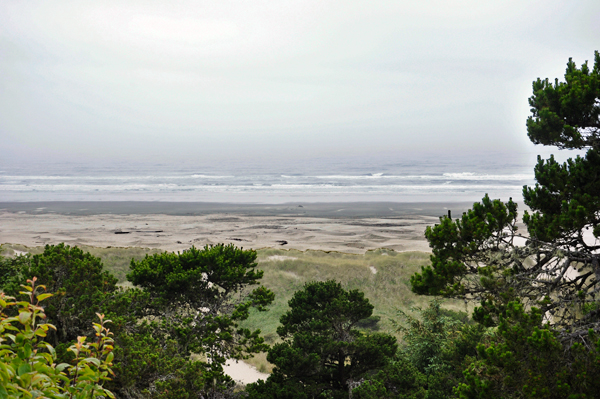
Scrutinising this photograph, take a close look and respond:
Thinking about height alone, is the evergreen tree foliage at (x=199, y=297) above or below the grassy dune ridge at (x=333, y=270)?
above

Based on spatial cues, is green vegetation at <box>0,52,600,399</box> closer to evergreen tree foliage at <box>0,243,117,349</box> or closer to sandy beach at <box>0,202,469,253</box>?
evergreen tree foliage at <box>0,243,117,349</box>

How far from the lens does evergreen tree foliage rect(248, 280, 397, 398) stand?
32.7ft

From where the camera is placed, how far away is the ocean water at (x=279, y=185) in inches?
2297

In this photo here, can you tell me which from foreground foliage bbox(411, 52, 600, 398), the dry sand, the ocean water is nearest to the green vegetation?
foreground foliage bbox(411, 52, 600, 398)

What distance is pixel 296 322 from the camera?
11.1 meters

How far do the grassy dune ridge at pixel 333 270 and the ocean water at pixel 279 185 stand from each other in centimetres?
2628

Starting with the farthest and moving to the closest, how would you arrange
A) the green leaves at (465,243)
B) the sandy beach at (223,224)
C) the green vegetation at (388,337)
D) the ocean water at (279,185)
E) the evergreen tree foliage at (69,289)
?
the ocean water at (279,185)
the sandy beach at (223,224)
the evergreen tree foliage at (69,289)
the green leaves at (465,243)
the green vegetation at (388,337)

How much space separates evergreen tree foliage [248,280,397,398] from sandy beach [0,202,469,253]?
19627 millimetres

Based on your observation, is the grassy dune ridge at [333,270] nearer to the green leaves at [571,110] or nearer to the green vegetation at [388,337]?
the green vegetation at [388,337]

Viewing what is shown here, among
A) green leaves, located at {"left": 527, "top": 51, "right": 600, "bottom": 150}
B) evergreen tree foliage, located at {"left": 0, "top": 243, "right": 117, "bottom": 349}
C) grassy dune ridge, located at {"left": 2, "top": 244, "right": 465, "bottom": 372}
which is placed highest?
green leaves, located at {"left": 527, "top": 51, "right": 600, "bottom": 150}

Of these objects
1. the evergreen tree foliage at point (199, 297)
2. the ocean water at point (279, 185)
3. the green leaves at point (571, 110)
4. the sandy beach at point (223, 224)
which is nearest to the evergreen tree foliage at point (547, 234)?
the green leaves at point (571, 110)

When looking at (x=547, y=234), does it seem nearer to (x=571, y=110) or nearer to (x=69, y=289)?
(x=571, y=110)

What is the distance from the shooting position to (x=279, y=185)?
7344cm

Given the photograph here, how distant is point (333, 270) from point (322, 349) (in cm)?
1786
